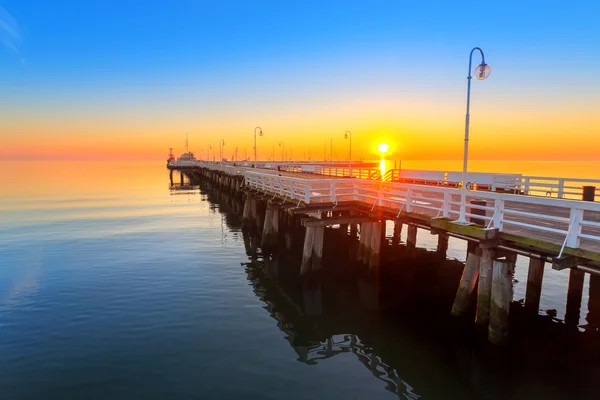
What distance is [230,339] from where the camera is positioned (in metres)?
10.1

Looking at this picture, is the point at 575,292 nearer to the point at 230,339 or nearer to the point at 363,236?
the point at 363,236

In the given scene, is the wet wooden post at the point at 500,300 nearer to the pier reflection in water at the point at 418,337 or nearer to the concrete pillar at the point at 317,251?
the pier reflection in water at the point at 418,337

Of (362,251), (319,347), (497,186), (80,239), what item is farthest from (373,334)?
(80,239)

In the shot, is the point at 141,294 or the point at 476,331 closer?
the point at 476,331

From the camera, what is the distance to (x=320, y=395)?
764 cm

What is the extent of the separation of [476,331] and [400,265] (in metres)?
7.18

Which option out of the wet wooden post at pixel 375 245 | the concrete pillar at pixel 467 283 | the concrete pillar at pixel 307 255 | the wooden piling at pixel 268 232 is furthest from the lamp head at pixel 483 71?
the wooden piling at pixel 268 232

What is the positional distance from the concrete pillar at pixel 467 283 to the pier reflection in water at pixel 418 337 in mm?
445

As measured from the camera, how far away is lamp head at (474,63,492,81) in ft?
33.0

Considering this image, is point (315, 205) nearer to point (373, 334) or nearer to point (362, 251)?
point (362, 251)

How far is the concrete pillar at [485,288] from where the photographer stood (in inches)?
378

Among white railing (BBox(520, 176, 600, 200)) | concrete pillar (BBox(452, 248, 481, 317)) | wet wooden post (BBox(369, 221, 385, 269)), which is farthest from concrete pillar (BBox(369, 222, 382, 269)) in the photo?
white railing (BBox(520, 176, 600, 200))

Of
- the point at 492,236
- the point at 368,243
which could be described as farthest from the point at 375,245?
the point at 492,236

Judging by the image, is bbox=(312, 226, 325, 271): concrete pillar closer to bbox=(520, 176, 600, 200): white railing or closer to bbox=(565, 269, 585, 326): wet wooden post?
bbox=(565, 269, 585, 326): wet wooden post
